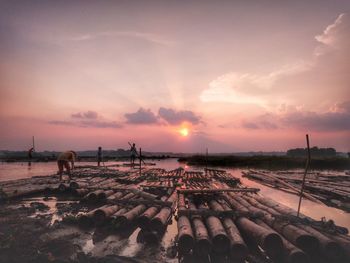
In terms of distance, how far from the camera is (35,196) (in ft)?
57.2

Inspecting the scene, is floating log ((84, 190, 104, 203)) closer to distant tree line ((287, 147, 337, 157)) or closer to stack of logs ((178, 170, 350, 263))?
stack of logs ((178, 170, 350, 263))

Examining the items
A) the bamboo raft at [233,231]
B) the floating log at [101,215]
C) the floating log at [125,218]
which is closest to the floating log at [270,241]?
the bamboo raft at [233,231]

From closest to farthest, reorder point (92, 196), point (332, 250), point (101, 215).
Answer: point (332, 250), point (101, 215), point (92, 196)

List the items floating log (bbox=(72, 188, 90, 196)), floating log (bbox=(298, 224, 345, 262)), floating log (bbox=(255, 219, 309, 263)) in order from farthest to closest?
floating log (bbox=(72, 188, 90, 196))
floating log (bbox=(298, 224, 345, 262))
floating log (bbox=(255, 219, 309, 263))

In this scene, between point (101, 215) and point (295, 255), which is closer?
point (295, 255)

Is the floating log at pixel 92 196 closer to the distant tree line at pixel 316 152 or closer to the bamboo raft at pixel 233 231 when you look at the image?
the bamboo raft at pixel 233 231

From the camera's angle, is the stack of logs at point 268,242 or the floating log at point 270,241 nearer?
the stack of logs at point 268,242

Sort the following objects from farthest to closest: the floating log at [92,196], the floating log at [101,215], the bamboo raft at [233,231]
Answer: the floating log at [92,196] → the floating log at [101,215] → the bamboo raft at [233,231]

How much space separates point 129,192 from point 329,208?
472 inches

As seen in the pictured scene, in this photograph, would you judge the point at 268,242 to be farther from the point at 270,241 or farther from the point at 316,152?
the point at 316,152

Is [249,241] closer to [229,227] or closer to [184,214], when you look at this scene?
[229,227]

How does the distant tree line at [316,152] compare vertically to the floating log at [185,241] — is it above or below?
above

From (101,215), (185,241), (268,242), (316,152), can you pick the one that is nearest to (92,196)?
(101,215)

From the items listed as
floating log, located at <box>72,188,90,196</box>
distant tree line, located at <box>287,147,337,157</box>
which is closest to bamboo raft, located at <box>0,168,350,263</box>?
floating log, located at <box>72,188,90,196</box>
